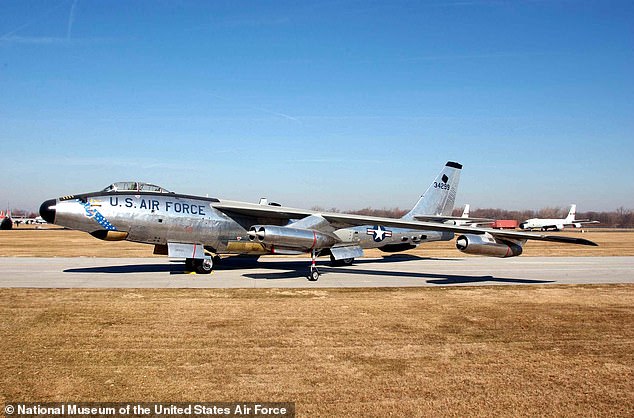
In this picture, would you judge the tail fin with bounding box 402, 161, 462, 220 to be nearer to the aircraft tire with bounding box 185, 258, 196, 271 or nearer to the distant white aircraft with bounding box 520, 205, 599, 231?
the aircraft tire with bounding box 185, 258, 196, 271

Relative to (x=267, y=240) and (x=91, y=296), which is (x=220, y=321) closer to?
(x=91, y=296)

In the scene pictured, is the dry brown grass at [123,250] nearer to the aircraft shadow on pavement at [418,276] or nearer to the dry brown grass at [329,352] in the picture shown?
the aircraft shadow on pavement at [418,276]

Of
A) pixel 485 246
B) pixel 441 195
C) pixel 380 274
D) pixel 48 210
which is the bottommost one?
pixel 380 274

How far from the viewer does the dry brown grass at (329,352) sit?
669 centimetres

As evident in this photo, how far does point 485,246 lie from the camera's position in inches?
721

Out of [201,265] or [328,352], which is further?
[201,265]

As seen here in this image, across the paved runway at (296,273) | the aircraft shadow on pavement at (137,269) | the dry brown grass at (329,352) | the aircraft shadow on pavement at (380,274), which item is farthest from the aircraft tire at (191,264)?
the dry brown grass at (329,352)

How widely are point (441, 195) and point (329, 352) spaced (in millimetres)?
19374

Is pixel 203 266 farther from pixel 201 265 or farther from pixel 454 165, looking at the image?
pixel 454 165

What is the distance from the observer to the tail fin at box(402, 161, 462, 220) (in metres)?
26.2

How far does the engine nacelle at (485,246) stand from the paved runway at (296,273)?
1.21 metres

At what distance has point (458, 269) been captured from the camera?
23.6 metres

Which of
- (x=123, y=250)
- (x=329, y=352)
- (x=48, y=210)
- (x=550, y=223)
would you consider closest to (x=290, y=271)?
(x=48, y=210)

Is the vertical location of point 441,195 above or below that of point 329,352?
above
